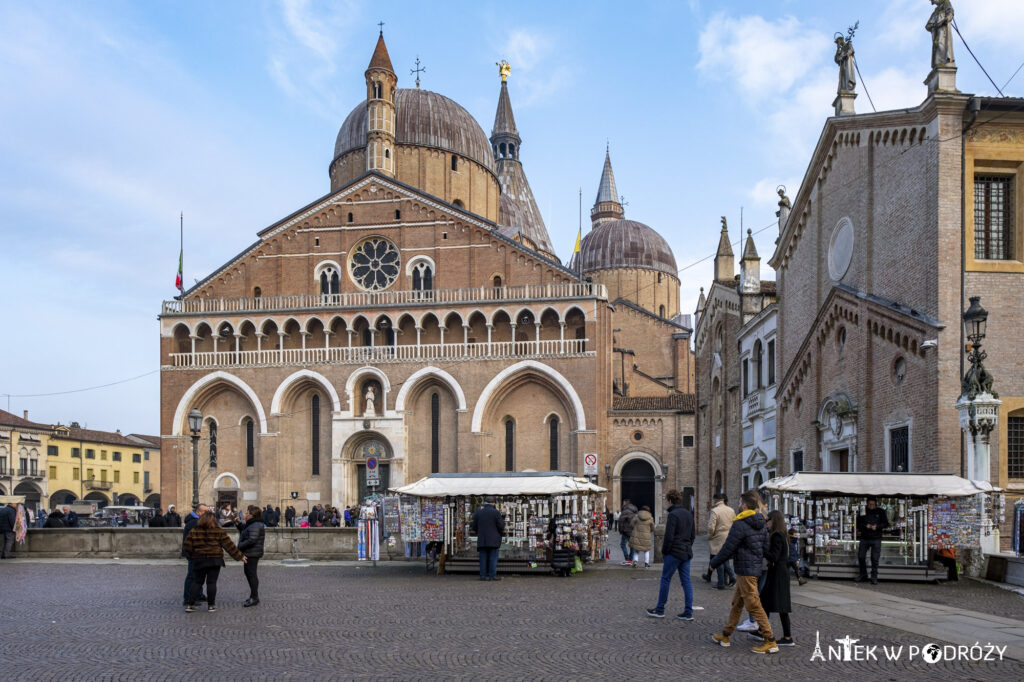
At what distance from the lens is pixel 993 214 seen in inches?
742

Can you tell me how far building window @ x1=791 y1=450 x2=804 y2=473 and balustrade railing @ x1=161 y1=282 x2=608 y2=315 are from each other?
1676 cm

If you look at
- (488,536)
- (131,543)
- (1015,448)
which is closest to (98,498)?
(131,543)

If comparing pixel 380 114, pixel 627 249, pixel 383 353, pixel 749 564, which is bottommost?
pixel 749 564

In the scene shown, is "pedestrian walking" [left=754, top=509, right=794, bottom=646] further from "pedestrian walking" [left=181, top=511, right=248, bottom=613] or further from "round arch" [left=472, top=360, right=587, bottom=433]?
"round arch" [left=472, top=360, right=587, bottom=433]

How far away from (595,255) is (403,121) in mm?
18960

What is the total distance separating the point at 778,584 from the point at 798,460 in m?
15.9

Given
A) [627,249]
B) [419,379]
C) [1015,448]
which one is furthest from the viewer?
[627,249]

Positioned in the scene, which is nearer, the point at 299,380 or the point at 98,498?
the point at 299,380

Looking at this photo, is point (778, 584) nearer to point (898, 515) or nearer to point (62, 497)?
point (898, 515)

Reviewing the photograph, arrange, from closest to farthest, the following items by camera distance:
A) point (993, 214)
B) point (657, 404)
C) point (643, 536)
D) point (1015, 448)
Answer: point (1015, 448)
point (643, 536)
point (993, 214)
point (657, 404)

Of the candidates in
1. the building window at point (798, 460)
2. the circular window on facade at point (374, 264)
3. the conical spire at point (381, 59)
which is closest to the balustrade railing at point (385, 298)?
the circular window on facade at point (374, 264)

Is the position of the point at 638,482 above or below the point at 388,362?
below

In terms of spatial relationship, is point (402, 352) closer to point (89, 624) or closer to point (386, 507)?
point (386, 507)

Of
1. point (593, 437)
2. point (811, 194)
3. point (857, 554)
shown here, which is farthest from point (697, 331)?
point (857, 554)
